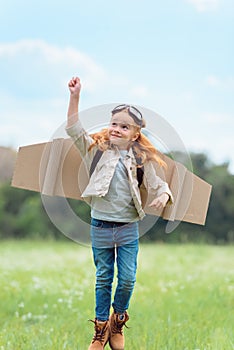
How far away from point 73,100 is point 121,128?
1.06 feet

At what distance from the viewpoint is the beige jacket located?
3.75 meters

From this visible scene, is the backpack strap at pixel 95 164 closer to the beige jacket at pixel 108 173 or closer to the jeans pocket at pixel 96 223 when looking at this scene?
the beige jacket at pixel 108 173

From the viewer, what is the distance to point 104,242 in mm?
3807

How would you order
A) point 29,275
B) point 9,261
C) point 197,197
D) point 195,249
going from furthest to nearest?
point 195,249 < point 9,261 < point 29,275 < point 197,197

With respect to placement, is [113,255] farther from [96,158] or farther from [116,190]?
[96,158]

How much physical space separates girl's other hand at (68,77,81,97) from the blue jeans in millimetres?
748

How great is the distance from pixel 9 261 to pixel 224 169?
6702 millimetres

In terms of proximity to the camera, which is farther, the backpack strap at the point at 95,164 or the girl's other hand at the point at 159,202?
the backpack strap at the point at 95,164

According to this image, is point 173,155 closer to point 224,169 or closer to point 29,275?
point 29,275

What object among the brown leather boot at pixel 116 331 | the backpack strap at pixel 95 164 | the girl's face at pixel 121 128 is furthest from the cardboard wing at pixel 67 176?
the brown leather boot at pixel 116 331

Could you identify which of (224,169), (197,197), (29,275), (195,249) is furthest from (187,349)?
(224,169)

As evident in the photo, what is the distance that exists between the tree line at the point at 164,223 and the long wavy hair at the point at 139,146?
37.1 ft

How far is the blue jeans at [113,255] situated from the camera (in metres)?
3.80

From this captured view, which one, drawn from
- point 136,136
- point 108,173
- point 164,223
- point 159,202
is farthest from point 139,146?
point 164,223
